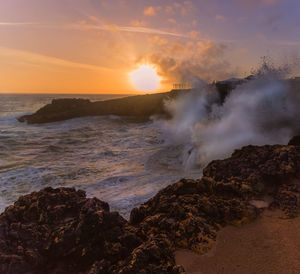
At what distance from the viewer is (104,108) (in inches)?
1158

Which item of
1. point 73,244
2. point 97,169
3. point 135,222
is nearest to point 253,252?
point 135,222

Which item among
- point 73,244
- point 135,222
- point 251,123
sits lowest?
point 135,222

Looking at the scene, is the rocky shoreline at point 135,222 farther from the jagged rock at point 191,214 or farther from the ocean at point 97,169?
the ocean at point 97,169

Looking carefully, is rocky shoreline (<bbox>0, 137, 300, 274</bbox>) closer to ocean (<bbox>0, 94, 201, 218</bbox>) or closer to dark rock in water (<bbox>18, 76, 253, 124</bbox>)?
ocean (<bbox>0, 94, 201, 218</bbox>)

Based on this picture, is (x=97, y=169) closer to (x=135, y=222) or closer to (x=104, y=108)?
(x=135, y=222)

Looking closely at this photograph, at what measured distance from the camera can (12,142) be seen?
552 inches

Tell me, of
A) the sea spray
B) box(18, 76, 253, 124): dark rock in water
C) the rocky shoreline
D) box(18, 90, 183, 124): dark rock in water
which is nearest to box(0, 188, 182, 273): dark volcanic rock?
the rocky shoreline

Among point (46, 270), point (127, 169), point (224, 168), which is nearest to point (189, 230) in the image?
point (46, 270)

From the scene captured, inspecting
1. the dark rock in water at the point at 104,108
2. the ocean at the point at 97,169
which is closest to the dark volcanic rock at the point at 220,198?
the ocean at the point at 97,169

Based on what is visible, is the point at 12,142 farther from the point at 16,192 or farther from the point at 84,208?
the point at 84,208

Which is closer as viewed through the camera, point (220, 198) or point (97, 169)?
point (220, 198)

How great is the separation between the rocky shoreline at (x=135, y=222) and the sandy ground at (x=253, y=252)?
0.50 ft

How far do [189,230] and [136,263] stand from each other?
1.09 m

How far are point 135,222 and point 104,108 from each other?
2675 centimetres
